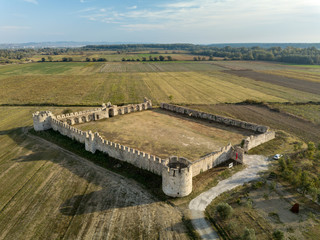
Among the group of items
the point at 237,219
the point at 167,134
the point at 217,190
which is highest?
the point at 167,134

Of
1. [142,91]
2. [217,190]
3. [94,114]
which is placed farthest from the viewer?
[142,91]

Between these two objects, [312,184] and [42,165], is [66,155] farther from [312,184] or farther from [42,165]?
[312,184]

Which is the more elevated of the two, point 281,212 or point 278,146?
point 278,146

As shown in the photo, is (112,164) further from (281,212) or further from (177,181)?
(281,212)

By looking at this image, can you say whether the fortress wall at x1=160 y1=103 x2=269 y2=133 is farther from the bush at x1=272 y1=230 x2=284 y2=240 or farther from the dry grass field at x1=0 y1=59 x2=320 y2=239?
the bush at x1=272 y1=230 x2=284 y2=240

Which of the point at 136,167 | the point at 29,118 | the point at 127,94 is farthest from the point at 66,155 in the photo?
the point at 127,94

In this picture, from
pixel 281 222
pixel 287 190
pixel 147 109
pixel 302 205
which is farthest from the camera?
pixel 147 109

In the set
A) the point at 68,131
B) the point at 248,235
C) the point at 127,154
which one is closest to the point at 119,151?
the point at 127,154
